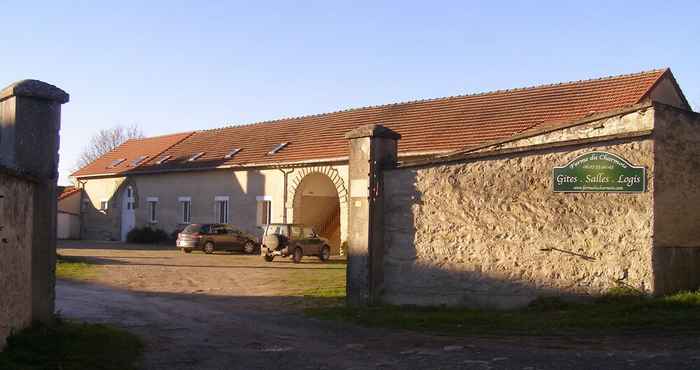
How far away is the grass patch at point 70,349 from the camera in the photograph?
796 cm

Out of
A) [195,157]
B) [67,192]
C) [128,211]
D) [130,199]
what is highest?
[195,157]

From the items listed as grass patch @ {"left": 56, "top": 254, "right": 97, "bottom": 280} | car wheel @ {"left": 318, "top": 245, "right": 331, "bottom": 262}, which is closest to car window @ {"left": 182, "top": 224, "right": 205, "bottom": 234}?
grass patch @ {"left": 56, "top": 254, "right": 97, "bottom": 280}

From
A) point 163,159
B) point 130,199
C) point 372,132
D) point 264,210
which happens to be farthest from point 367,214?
point 130,199

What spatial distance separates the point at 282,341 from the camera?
1045 cm

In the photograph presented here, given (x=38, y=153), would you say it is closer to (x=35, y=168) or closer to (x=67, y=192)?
(x=35, y=168)

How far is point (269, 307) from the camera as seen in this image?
1462 centimetres

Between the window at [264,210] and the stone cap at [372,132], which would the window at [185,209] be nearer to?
the window at [264,210]

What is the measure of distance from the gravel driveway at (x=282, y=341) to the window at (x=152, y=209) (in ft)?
64.7

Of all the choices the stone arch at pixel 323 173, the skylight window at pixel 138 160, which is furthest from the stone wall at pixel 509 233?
the skylight window at pixel 138 160

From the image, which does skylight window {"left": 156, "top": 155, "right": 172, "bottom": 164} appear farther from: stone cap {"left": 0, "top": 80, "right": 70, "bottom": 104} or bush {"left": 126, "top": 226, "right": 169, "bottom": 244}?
stone cap {"left": 0, "top": 80, "right": 70, "bottom": 104}

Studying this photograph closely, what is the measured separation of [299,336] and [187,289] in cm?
770

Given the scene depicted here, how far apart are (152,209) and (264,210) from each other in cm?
887

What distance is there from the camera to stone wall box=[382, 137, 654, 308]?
11.7m

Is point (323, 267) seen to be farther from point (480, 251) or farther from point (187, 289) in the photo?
point (480, 251)
